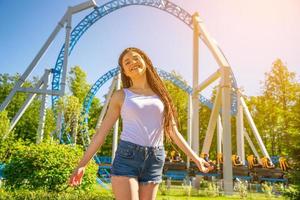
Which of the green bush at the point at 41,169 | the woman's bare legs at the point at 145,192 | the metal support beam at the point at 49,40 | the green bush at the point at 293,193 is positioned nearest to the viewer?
the woman's bare legs at the point at 145,192

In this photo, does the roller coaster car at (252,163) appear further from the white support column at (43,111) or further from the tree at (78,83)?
the tree at (78,83)

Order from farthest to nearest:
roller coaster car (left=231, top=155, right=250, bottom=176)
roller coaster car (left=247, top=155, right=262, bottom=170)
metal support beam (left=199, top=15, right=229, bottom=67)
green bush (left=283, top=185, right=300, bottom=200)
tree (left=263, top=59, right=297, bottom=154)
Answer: tree (left=263, top=59, right=297, bottom=154) < roller coaster car (left=247, top=155, right=262, bottom=170) < roller coaster car (left=231, top=155, right=250, bottom=176) < metal support beam (left=199, top=15, right=229, bottom=67) < green bush (left=283, top=185, right=300, bottom=200)

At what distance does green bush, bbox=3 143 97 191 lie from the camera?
774 cm

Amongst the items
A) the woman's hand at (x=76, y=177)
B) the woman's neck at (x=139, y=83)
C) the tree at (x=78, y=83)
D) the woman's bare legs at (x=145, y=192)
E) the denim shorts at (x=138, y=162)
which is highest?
the tree at (x=78, y=83)

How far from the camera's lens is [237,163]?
17.5m

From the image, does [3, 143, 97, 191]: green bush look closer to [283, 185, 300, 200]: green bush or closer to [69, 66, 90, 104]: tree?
[283, 185, 300, 200]: green bush

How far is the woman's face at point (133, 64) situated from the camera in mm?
2234

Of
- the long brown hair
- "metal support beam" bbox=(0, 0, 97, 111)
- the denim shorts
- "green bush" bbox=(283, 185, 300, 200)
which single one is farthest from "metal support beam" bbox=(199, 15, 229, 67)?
the denim shorts

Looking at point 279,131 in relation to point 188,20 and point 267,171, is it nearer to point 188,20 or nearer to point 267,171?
point 267,171

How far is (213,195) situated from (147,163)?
10006 mm

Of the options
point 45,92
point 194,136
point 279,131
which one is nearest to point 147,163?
point 194,136

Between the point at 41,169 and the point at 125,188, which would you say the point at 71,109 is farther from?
the point at 125,188

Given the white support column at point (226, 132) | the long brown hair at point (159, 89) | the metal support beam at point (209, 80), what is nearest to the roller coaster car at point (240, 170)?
the metal support beam at point (209, 80)

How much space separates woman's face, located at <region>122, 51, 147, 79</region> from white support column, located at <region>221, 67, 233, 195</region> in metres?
10.5
